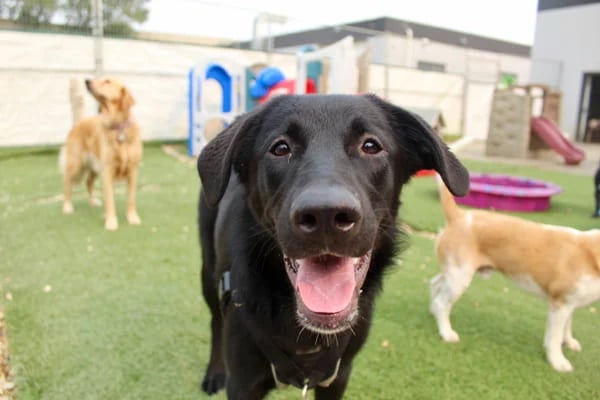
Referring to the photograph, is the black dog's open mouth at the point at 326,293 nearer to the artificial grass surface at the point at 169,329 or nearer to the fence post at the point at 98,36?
the artificial grass surface at the point at 169,329

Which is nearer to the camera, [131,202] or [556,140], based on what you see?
[131,202]

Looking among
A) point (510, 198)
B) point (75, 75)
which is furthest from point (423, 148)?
point (75, 75)

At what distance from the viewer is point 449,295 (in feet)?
10.3

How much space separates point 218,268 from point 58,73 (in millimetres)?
10668

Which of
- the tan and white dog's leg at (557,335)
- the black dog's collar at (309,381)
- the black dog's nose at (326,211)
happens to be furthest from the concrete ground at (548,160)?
the black dog's nose at (326,211)

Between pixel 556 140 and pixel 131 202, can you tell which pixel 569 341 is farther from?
pixel 556 140

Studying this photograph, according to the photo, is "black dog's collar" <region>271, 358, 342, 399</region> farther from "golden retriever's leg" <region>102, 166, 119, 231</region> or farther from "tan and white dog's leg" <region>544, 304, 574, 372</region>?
"golden retriever's leg" <region>102, 166, 119, 231</region>

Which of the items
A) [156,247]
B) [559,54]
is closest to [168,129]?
[156,247]

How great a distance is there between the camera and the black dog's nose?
4.16 feet

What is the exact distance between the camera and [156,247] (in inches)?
185

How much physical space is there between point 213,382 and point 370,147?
162 centimetres

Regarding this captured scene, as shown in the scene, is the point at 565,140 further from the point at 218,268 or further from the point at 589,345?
the point at 218,268

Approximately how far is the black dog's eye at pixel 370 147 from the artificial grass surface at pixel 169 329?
0.55 m

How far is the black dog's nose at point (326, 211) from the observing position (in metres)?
1.27
